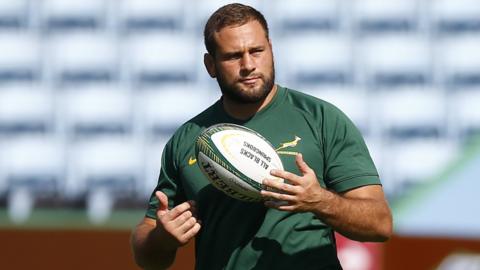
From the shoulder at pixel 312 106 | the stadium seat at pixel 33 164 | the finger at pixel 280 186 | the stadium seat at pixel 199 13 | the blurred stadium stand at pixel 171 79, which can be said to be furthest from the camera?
the stadium seat at pixel 199 13

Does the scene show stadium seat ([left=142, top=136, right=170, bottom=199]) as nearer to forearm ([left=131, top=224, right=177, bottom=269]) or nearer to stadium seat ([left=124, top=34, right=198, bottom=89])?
stadium seat ([left=124, top=34, right=198, bottom=89])

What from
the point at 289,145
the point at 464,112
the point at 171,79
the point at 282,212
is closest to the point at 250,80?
the point at 289,145

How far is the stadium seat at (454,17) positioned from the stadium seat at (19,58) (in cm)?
368

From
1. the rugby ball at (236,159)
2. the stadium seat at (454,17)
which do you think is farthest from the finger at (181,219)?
the stadium seat at (454,17)

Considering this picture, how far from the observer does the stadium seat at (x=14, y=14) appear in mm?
9695

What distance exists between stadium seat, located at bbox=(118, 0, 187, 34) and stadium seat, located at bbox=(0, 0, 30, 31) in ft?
2.83

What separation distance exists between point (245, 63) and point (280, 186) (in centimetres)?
62

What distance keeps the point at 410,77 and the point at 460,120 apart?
0.62m

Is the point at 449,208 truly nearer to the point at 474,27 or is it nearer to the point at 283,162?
the point at 474,27

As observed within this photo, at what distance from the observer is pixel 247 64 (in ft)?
13.5

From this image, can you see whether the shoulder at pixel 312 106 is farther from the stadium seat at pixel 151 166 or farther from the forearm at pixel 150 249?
the stadium seat at pixel 151 166

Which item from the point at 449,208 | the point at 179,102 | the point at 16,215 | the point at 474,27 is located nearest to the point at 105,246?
the point at 16,215

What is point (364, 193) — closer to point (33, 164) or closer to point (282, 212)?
point (282, 212)

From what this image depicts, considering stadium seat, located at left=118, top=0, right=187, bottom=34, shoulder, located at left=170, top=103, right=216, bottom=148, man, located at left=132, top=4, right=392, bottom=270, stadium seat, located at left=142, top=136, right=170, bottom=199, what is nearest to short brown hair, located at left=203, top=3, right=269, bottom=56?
man, located at left=132, top=4, right=392, bottom=270
